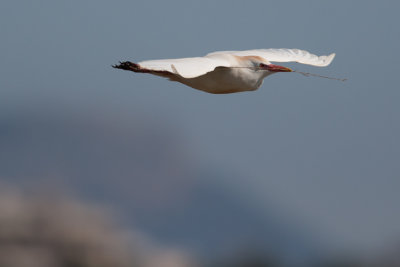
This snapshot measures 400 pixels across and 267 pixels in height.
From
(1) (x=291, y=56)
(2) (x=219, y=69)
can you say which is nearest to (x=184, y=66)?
(2) (x=219, y=69)

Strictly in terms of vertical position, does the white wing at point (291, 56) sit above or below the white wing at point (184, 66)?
above

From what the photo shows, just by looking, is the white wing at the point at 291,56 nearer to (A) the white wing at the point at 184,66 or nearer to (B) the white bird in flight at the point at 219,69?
(B) the white bird in flight at the point at 219,69

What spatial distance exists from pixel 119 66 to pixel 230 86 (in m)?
1.36

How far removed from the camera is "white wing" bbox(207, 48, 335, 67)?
10.6 metres

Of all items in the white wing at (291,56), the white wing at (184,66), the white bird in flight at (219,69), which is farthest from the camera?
the white wing at (291,56)

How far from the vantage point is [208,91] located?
9.33 m

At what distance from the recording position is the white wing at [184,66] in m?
7.96

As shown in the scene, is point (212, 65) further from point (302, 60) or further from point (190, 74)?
point (302, 60)

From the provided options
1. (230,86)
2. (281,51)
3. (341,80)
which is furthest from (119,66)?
(281,51)

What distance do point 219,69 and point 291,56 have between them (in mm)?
2193

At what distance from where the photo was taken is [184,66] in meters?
8.12

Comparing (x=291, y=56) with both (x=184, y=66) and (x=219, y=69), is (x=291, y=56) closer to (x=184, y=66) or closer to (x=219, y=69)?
(x=219, y=69)

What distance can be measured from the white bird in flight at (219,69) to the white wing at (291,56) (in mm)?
13

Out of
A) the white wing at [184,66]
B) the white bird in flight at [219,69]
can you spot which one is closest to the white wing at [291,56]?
the white bird in flight at [219,69]
